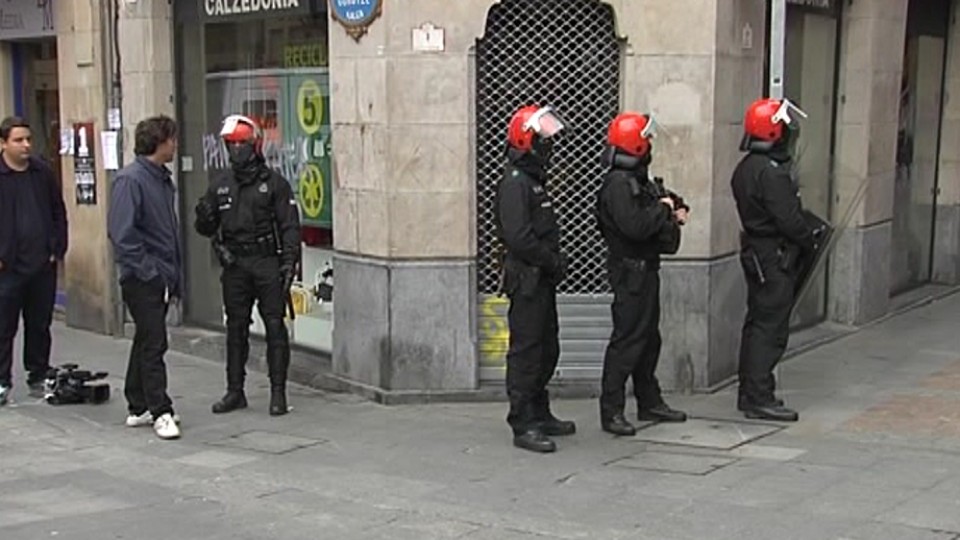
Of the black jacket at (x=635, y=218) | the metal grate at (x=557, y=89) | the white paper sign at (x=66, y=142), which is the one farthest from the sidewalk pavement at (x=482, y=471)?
A: the white paper sign at (x=66, y=142)

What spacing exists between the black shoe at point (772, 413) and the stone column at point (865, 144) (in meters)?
3.18

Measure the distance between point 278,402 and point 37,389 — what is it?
200cm

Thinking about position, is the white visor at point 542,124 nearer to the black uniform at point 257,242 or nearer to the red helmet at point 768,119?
the red helmet at point 768,119

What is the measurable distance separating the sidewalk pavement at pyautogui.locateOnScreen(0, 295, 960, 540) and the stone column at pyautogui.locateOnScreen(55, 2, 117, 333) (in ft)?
8.39

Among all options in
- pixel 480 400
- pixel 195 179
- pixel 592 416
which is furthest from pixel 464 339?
pixel 195 179

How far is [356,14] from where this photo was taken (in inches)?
323

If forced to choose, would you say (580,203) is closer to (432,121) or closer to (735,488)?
(432,121)

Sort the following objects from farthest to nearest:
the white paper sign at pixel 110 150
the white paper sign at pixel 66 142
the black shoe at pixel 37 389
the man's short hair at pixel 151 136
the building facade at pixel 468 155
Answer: the white paper sign at pixel 66 142, the white paper sign at pixel 110 150, the black shoe at pixel 37 389, the building facade at pixel 468 155, the man's short hair at pixel 151 136

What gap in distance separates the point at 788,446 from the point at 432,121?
10.2 ft

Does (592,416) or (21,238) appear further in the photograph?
(21,238)

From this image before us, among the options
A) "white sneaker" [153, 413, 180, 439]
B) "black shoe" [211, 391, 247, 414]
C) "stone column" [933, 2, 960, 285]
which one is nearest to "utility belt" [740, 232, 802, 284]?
"black shoe" [211, 391, 247, 414]

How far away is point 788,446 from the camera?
7000mm

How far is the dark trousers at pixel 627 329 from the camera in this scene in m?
7.17

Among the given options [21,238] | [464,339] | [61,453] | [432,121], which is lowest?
[61,453]
